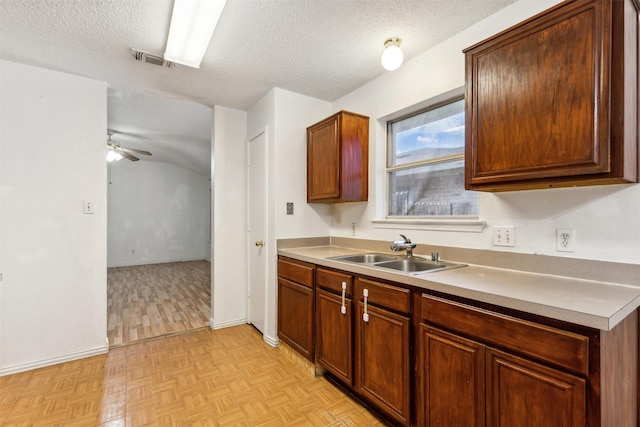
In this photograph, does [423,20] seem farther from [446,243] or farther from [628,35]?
→ [446,243]

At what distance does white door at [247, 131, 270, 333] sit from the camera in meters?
2.87

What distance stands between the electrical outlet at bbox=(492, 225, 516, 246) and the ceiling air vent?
2.55m

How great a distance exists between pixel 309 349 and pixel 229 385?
61cm

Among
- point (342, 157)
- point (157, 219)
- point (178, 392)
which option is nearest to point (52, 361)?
point (178, 392)

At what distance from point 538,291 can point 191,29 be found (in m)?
2.29

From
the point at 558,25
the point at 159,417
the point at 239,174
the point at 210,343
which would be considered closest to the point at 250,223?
the point at 239,174

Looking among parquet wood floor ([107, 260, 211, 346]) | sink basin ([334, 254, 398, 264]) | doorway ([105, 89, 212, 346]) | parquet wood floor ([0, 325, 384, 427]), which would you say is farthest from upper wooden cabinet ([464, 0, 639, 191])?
parquet wood floor ([107, 260, 211, 346])

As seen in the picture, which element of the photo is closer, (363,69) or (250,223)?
(363,69)

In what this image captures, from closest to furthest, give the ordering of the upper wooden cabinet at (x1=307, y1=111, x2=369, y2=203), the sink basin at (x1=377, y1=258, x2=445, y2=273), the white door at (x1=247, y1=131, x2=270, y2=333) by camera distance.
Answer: the sink basin at (x1=377, y1=258, x2=445, y2=273)
the upper wooden cabinet at (x1=307, y1=111, x2=369, y2=203)
the white door at (x1=247, y1=131, x2=270, y2=333)

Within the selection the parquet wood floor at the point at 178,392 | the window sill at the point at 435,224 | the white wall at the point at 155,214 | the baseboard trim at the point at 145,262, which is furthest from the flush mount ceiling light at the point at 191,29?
the baseboard trim at the point at 145,262

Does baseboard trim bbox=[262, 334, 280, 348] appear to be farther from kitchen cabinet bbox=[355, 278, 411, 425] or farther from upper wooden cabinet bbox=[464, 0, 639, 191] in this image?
upper wooden cabinet bbox=[464, 0, 639, 191]

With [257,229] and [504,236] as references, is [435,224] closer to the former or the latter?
[504,236]

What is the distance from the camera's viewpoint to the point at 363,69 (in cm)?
238

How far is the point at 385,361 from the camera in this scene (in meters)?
1.61
